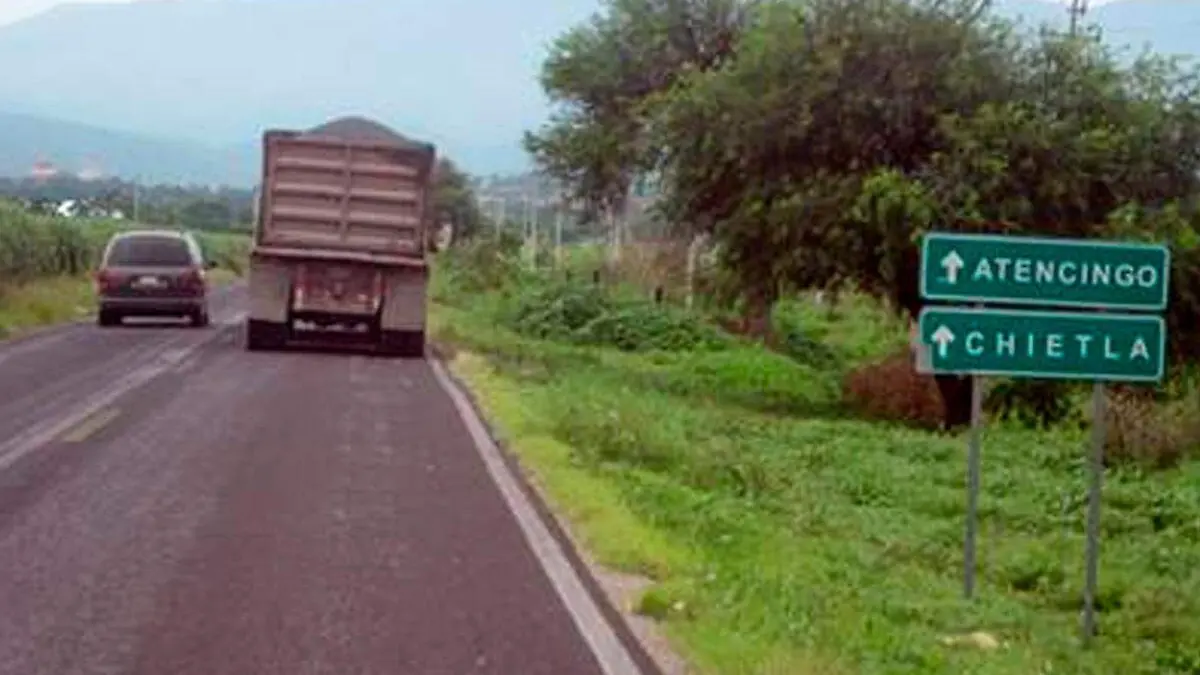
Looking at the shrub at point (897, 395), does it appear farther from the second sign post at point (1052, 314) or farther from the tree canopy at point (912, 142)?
the second sign post at point (1052, 314)

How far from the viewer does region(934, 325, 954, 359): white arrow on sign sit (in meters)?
12.6

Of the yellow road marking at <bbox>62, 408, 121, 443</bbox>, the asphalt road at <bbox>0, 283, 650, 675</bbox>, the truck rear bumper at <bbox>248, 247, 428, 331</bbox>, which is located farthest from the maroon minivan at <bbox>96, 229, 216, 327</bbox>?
the yellow road marking at <bbox>62, 408, 121, 443</bbox>

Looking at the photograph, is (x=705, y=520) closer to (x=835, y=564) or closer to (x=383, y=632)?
(x=835, y=564)

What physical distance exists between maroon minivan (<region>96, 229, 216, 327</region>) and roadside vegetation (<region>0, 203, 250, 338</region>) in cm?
191

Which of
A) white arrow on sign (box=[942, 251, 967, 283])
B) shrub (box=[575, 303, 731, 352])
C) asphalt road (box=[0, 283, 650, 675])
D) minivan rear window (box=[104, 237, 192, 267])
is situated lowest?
asphalt road (box=[0, 283, 650, 675])

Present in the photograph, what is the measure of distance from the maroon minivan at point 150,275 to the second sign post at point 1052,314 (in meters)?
30.8

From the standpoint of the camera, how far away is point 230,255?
318 feet

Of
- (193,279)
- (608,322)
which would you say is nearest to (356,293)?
(193,279)

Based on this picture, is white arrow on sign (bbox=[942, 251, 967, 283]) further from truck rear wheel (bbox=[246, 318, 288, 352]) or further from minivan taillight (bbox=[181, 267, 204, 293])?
minivan taillight (bbox=[181, 267, 204, 293])

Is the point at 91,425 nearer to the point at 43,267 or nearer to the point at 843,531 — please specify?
the point at 843,531

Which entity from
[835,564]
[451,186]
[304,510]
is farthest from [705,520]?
[451,186]

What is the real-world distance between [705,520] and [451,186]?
9654 cm

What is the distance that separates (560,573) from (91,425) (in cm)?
960

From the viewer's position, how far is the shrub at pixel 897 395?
32.2 metres
